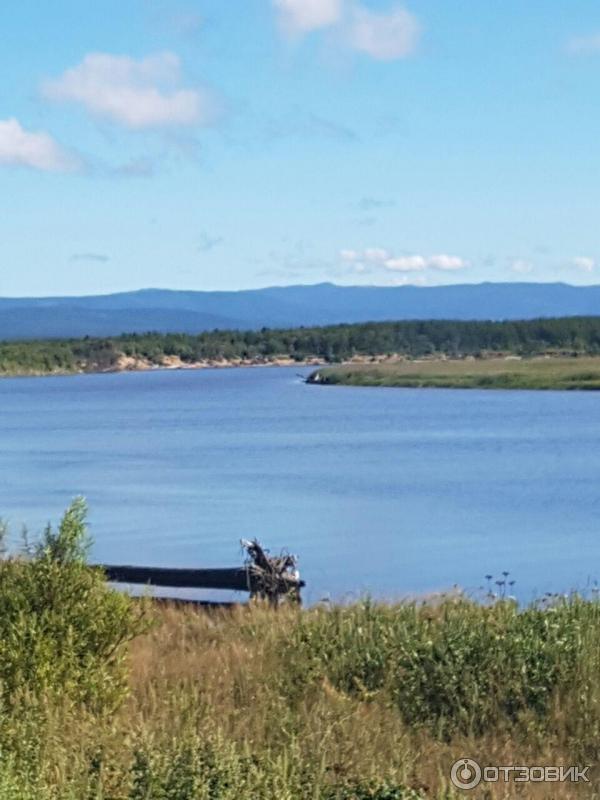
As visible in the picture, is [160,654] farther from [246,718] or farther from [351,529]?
[351,529]

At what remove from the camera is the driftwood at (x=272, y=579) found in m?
14.4

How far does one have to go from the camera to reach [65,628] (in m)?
9.89

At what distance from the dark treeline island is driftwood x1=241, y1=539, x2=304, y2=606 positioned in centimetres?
10841

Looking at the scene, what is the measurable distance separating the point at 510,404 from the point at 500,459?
31274 millimetres

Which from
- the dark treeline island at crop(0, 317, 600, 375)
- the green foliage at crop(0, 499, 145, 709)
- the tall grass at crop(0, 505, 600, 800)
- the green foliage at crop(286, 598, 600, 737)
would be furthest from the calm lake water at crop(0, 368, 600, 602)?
the dark treeline island at crop(0, 317, 600, 375)

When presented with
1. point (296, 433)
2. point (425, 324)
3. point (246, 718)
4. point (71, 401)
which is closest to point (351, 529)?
point (246, 718)

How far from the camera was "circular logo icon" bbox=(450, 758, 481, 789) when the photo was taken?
7.95 metres

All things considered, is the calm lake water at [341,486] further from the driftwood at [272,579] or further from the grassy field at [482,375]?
the grassy field at [482,375]

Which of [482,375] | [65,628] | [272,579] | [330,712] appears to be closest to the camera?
[330,712]

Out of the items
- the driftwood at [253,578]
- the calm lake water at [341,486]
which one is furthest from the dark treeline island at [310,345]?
the driftwood at [253,578]

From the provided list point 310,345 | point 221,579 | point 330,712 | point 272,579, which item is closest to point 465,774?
point 330,712

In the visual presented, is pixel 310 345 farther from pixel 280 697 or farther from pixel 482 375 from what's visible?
pixel 280 697

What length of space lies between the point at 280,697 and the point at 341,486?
28820 mm

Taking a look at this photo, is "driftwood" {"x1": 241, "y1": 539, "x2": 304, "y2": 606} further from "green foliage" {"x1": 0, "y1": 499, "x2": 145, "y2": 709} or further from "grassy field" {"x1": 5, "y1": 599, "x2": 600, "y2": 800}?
"green foliage" {"x1": 0, "y1": 499, "x2": 145, "y2": 709}
